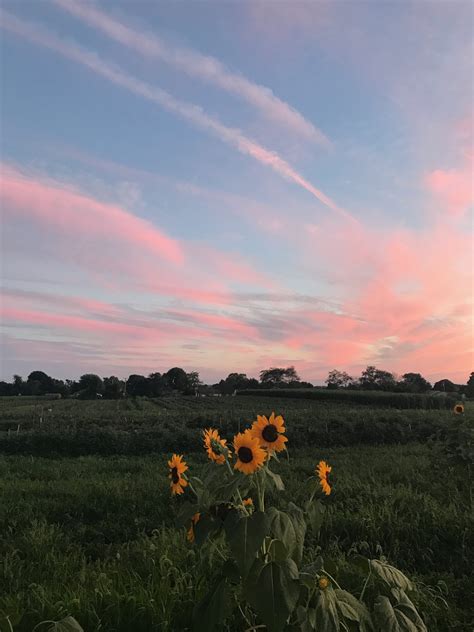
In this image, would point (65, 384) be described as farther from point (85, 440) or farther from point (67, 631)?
point (67, 631)

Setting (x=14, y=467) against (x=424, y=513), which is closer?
(x=424, y=513)

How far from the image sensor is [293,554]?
2355mm

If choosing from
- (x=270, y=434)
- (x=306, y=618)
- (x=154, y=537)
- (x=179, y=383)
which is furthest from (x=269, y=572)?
(x=179, y=383)

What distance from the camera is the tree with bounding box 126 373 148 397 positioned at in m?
82.9

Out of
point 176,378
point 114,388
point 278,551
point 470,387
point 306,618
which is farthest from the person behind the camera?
point 176,378

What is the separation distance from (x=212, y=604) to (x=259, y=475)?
0.58 m

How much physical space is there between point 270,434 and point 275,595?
73 centimetres

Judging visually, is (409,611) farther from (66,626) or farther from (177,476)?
(66,626)

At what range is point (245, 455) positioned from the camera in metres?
2.36

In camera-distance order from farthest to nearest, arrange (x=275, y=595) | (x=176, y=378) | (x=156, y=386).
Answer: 1. (x=176, y=378)
2. (x=156, y=386)
3. (x=275, y=595)

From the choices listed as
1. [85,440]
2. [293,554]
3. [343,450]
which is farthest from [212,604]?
[85,440]

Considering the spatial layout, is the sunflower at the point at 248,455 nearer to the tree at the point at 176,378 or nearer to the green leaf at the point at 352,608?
the green leaf at the point at 352,608

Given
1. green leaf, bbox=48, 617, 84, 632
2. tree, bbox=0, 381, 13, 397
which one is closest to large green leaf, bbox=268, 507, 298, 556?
green leaf, bbox=48, 617, 84, 632

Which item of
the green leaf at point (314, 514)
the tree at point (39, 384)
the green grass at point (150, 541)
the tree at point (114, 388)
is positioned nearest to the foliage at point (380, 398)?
the tree at point (114, 388)
